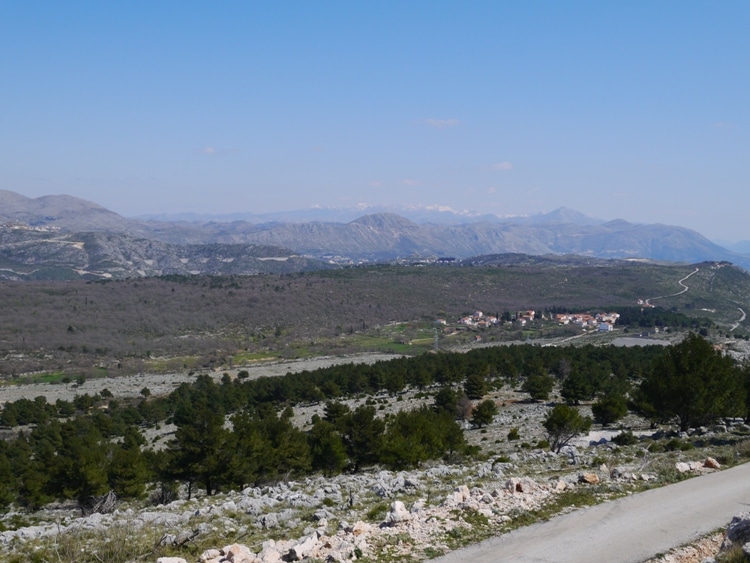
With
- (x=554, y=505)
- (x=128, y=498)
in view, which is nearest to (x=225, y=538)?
(x=554, y=505)

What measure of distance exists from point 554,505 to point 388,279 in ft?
453

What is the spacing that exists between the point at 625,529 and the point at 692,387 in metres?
15.8

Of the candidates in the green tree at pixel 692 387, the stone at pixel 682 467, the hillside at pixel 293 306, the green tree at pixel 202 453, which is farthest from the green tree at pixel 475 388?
the hillside at pixel 293 306

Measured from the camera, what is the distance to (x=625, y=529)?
10.3m

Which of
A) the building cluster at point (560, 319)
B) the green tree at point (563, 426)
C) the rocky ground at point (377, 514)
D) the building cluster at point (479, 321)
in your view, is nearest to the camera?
the rocky ground at point (377, 514)

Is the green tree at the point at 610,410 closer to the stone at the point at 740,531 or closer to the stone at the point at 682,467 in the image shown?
the stone at the point at 682,467

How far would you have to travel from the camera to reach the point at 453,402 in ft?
124

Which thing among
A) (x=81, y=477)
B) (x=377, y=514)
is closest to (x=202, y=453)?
(x=81, y=477)

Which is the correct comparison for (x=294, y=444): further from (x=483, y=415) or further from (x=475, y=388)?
(x=475, y=388)

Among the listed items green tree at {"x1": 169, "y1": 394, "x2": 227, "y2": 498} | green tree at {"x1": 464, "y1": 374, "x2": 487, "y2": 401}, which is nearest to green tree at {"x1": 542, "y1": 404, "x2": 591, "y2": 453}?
green tree at {"x1": 169, "y1": 394, "x2": 227, "y2": 498}

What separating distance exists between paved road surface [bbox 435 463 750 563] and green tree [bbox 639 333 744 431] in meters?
11.9

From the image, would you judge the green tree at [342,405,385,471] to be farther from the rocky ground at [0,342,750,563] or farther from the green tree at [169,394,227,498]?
the green tree at [169,394,227,498]

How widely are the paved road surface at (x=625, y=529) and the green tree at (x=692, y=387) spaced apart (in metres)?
11.9

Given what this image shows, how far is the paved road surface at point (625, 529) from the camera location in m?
9.33
